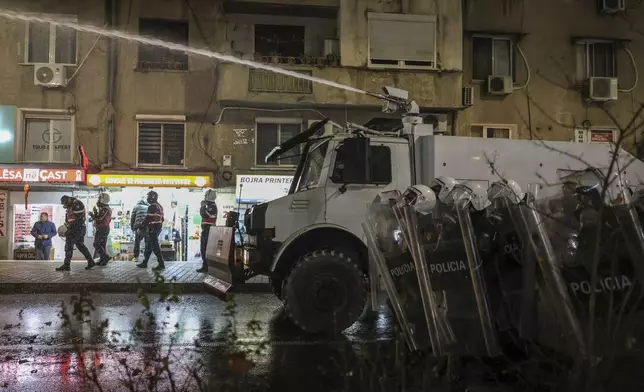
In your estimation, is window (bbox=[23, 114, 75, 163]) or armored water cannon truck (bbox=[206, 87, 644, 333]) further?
window (bbox=[23, 114, 75, 163])

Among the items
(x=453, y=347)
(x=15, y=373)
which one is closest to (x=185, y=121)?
(x=15, y=373)

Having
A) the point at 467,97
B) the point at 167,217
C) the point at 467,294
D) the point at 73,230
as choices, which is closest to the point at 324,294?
the point at 467,294

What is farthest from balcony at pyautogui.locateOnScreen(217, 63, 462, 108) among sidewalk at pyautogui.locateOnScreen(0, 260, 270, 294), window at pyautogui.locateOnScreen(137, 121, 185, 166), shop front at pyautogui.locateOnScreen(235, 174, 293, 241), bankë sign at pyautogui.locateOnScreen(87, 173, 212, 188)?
sidewalk at pyautogui.locateOnScreen(0, 260, 270, 294)

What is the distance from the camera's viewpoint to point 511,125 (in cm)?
1791

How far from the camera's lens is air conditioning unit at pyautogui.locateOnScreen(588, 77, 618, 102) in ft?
57.3

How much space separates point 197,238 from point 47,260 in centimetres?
421

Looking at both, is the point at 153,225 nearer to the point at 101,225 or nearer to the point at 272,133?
the point at 101,225

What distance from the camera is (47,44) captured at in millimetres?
16938

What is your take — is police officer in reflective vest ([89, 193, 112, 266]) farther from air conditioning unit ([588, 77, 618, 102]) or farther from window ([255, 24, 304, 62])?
air conditioning unit ([588, 77, 618, 102])

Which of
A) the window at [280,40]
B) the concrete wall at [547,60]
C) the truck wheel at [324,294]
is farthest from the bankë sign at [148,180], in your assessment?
the truck wheel at [324,294]

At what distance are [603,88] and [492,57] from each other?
356cm

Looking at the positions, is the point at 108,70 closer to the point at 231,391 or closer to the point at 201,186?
the point at 201,186

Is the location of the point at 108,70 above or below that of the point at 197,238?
above

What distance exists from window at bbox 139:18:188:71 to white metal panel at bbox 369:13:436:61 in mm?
5852
